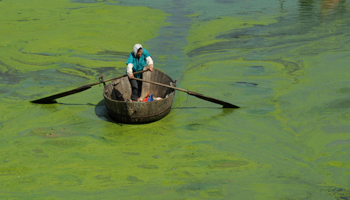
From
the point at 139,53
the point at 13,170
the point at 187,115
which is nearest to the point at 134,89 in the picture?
the point at 139,53

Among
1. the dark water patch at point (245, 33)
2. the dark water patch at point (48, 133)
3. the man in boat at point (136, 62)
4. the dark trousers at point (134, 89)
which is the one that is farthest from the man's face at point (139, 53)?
the dark water patch at point (245, 33)

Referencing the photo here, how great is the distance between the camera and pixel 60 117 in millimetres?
5336

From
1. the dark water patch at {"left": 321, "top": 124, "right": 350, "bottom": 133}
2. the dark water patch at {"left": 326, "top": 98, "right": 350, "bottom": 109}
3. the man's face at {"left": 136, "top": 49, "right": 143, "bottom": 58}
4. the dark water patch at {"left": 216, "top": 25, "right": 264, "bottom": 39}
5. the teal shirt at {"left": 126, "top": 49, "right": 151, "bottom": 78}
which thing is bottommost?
the dark water patch at {"left": 321, "top": 124, "right": 350, "bottom": 133}

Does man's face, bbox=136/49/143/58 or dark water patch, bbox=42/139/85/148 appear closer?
dark water patch, bbox=42/139/85/148

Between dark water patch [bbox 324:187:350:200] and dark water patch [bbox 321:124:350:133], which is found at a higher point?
dark water patch [bbox 321:124:350:133]

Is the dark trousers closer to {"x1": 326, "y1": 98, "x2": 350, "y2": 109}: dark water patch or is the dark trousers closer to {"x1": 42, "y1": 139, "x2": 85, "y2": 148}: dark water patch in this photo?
{"x1": 42, "y1": 139, "x2": 85, "y2": 148}: dark water patch

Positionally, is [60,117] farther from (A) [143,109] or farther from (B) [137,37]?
(B) [137,37]

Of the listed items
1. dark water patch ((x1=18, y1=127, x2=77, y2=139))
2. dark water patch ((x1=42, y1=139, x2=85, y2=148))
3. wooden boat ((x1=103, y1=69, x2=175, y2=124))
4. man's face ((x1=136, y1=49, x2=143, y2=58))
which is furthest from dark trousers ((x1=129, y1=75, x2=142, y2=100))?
dark water patch ((x1=42, y1=139, x2=85, y2=148))

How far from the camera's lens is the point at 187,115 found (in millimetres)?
5453

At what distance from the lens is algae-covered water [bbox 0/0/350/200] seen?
3656 mm

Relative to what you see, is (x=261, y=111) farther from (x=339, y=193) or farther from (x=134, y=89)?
(x=339, y=193)

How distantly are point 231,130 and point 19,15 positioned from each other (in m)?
9.21

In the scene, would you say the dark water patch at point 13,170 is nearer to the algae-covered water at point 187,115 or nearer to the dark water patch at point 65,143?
the algae-covered water at point 187,115

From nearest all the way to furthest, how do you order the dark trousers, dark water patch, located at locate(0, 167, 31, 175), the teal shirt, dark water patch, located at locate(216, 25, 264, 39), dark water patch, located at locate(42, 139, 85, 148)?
dark water patch, located at locate(0, 167, 31, 175) < dark water patch, located at locate(42, 139, 85, 148) < the teal shirt < the dark trousers < dark water patch, located at locate(216, 25, 264, 39)
